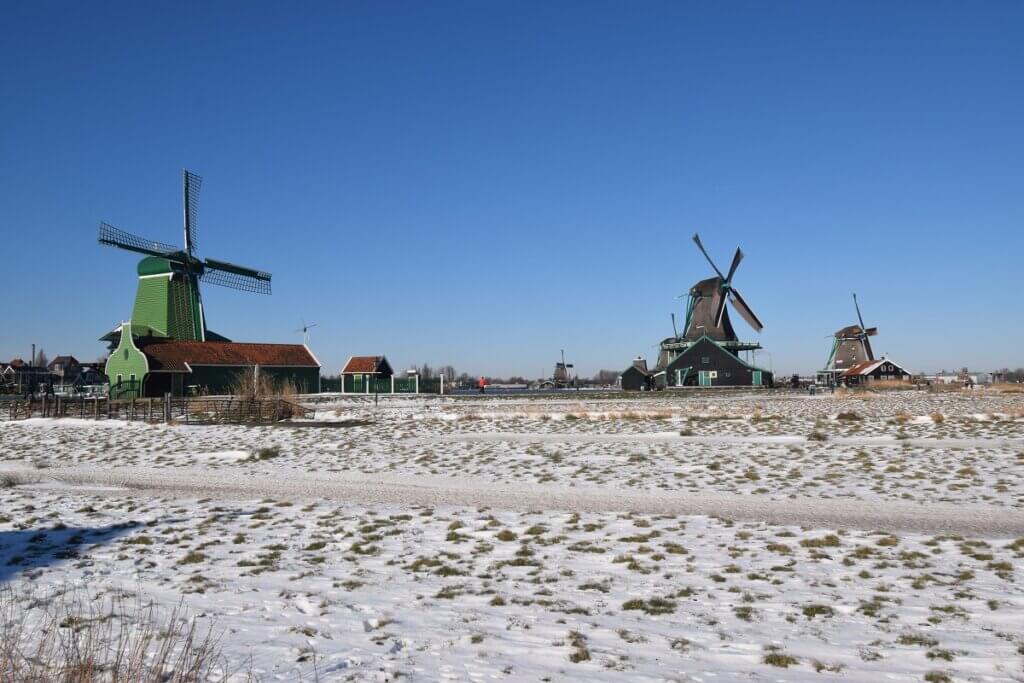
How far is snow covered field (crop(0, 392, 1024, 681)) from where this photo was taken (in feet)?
20.2

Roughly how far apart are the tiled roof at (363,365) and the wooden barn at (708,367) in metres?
30.6

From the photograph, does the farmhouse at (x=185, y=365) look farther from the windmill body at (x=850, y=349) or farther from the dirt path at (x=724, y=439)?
the windmill body at (x=850, y=349)

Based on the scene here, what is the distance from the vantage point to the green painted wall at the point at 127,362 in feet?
182

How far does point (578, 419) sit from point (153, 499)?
19903 millimetres

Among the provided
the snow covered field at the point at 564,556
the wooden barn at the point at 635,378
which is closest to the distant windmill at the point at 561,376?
the wooden barn at the point at 635,378

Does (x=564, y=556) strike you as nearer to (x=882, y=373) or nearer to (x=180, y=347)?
(x=180, y=347)

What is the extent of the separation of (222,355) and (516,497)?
175ft

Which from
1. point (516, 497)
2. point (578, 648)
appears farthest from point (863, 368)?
point (578, 648)

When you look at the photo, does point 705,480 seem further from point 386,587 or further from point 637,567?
point 386,587

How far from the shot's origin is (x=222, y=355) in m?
61.1

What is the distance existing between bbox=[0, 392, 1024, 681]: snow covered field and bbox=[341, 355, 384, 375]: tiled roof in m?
52.7

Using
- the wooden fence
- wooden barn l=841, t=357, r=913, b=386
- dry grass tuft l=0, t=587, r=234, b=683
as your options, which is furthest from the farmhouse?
wooden barn l=841, t=357, r=913, b=386

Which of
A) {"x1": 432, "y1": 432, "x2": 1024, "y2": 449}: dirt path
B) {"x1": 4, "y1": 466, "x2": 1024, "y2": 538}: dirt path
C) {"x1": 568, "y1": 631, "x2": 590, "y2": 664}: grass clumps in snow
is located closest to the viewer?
{"x1": 568, "y1": 631, "x2": 590, "y2": 664}: grass clumps in snow

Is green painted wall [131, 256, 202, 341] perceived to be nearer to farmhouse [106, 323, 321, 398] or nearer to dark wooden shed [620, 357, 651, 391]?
farmhouse [106, 323, 321, 398]
